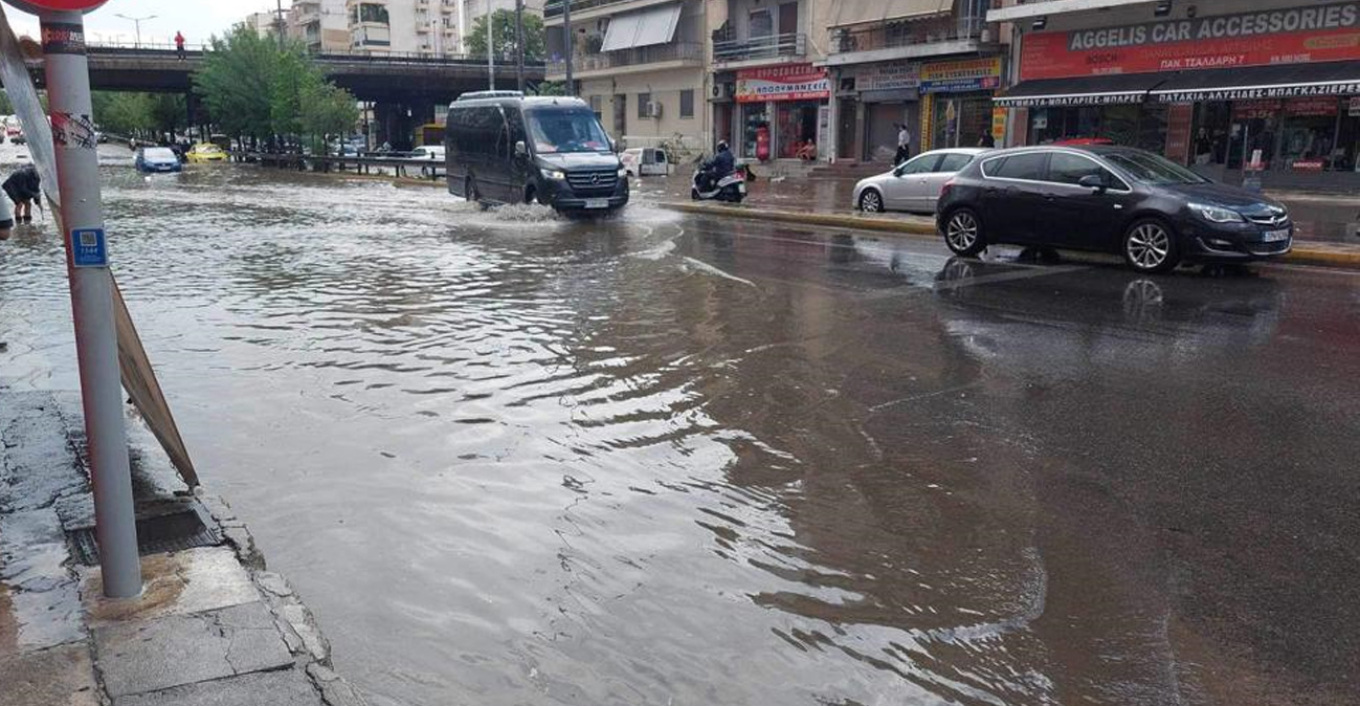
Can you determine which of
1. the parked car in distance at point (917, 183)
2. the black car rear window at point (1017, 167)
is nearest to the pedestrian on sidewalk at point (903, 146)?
the parked car in distance at point (917, 183)

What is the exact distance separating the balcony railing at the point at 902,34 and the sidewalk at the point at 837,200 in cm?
514

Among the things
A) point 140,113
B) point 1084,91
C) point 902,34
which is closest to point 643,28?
point 902,34

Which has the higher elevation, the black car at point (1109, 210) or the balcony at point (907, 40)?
the balcony at point (907, 40)

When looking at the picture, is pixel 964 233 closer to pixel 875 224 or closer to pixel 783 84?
pixel 875 224

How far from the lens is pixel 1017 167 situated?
1414 cm

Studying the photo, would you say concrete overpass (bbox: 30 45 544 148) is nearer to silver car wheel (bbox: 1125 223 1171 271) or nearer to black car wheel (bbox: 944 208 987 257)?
black car wheel (bbox: 944 208 987 257)

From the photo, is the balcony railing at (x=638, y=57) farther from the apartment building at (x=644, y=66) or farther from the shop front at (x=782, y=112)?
the shop front at (x=782, y=112)

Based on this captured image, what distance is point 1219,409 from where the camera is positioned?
673 cm

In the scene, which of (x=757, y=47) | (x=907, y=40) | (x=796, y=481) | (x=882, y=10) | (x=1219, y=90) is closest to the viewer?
(x=796, y=481)

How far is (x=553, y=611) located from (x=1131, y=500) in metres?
2.90

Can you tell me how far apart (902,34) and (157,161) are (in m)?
33.8

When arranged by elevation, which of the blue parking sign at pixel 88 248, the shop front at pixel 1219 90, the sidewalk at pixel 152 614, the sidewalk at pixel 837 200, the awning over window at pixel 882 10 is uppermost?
the awning over window at pixel 882 10

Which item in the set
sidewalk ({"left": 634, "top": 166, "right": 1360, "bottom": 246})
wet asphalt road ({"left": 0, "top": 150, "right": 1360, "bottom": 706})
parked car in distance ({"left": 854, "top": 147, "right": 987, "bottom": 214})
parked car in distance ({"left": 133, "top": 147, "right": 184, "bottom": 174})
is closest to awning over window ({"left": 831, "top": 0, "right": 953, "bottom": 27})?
sidewalk ({"left": 634, "top": 166, "right": 1360, "bottom": 246})

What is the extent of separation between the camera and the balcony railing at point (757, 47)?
139 ft
